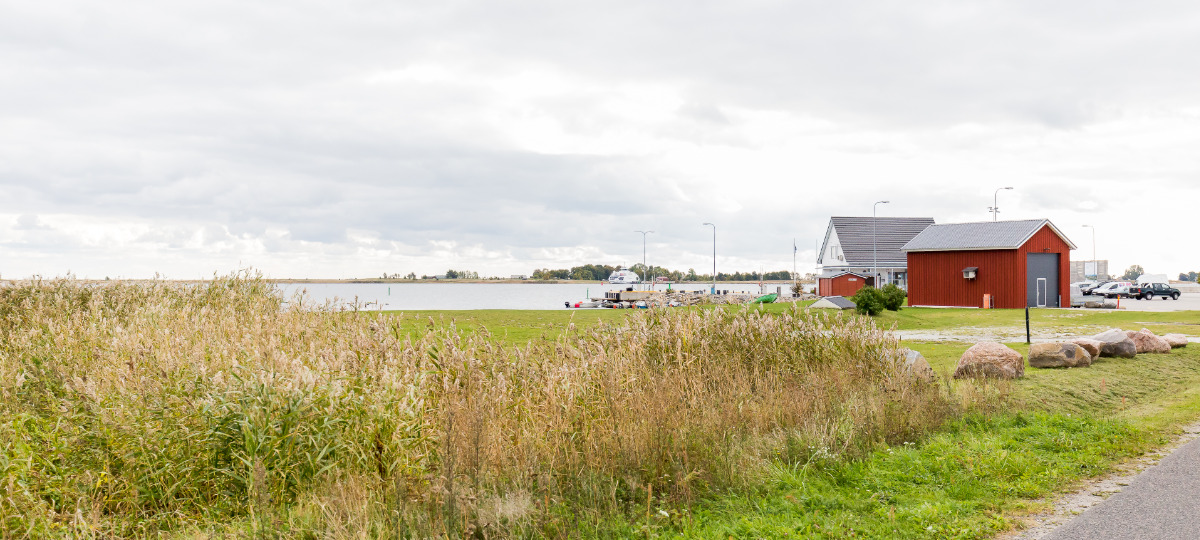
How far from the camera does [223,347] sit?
28.9 ft

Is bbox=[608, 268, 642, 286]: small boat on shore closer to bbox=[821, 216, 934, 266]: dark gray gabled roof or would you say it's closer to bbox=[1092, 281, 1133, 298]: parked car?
bbox=[821, 216, 934, 266]: dark gray gabled roof

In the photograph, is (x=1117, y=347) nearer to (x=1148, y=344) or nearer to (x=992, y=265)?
(x=1148, y=344)

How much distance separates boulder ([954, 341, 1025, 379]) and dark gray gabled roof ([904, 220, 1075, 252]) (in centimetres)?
2991

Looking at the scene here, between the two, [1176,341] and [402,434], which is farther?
[1176,341]

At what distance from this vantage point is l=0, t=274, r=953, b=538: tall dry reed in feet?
18.6

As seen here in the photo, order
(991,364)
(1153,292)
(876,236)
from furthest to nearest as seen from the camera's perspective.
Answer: (876,236), (1153,292), (991,364)

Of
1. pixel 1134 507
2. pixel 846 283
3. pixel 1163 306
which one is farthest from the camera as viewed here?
pixel 846 283

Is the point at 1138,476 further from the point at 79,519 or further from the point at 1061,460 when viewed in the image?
the point at 79,519

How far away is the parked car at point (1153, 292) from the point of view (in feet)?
195

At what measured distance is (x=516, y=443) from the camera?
6.79 m

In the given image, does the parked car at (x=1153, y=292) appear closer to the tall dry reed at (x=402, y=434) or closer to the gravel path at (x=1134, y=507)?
the tall dry reed at (x=402, y=434)

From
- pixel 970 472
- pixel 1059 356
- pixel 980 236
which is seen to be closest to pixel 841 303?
pixel 980 236

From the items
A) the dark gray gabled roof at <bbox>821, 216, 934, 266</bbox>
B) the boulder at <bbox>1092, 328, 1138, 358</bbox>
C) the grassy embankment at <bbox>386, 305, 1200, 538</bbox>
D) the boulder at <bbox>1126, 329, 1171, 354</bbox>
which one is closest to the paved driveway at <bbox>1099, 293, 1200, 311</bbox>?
the dark gray gabled roof at <bbox>821, 216, 934, 266</bbox>

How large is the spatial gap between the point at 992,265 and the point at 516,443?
129 feet
